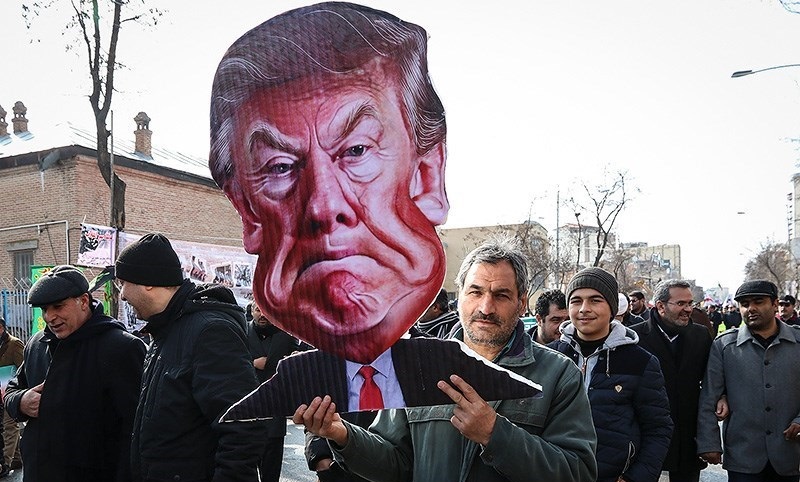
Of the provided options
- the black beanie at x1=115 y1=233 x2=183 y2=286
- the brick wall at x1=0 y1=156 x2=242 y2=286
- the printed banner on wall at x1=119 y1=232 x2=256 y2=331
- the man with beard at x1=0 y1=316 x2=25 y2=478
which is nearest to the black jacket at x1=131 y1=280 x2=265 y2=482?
the black beanie at x1=115 y1=233 x2=183 y2=286

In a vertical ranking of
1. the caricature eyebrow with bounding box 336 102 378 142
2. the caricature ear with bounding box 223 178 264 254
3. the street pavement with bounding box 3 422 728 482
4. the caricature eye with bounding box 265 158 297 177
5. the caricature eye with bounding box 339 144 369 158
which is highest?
the caricature eyebrow with bounding box 336 102 378 142

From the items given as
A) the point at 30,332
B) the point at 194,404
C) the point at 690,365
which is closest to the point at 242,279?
the point at 30,332

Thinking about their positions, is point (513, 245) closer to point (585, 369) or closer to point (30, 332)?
point (585, 369)

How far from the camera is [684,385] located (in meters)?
5.57

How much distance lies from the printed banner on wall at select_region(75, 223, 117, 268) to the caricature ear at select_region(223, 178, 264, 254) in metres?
11.0

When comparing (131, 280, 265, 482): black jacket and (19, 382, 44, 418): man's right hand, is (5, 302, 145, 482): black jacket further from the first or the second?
(131, 280, 265, 482): black jacket

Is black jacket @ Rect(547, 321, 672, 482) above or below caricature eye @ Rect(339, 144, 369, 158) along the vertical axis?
below

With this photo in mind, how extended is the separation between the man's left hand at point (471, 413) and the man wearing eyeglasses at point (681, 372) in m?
3.74

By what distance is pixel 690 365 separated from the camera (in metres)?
5.57

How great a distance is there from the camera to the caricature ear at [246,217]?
260 cm

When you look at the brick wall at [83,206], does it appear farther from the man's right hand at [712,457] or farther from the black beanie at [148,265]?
the man's right hand at [712,457]

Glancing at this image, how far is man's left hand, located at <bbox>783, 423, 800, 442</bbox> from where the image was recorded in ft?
15.6

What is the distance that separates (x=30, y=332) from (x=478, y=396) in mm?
15031

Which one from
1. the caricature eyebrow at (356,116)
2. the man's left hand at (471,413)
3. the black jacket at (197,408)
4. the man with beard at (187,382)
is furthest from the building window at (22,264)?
the man's left hand at (471,413)
